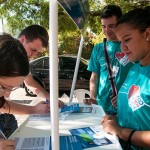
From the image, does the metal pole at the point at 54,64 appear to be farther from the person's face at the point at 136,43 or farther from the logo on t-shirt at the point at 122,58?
the logo on t-shirt at the point at 122,58

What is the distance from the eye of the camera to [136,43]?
1762mm

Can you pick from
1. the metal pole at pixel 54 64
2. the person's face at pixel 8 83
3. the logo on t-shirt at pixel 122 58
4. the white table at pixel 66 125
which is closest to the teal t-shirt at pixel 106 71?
the logo on t-shirt at pixel 122 58

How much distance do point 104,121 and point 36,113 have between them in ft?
1.91

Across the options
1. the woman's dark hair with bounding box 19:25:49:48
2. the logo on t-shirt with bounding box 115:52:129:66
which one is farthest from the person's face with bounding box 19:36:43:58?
the logo on t-shirt with bounding box 115:52:129:66

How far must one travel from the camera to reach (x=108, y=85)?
108 inches

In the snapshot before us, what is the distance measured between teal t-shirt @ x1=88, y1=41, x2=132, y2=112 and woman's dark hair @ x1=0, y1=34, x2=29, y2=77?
136 cm

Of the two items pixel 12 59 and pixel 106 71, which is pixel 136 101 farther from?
pixel 106 71

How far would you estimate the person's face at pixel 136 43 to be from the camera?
1745mm

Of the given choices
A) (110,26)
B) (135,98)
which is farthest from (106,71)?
(135,98)

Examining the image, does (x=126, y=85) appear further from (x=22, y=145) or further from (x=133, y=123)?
(x=22, y=145)

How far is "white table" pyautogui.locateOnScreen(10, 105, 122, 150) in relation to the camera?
169cm

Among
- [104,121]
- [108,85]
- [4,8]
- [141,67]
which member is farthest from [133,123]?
[4,8]

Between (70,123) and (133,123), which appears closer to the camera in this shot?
(133,123)

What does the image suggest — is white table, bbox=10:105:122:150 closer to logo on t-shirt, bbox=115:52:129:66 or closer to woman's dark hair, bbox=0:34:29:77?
woman's dark hair, bbox=0:34:29:77
